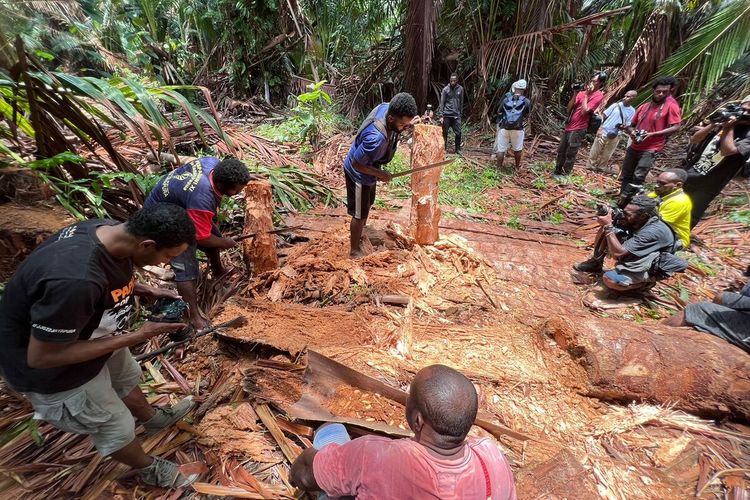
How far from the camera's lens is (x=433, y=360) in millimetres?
2562

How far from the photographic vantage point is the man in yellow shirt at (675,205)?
330cm

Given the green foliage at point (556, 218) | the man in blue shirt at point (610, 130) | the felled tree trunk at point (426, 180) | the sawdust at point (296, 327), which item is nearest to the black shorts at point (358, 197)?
the felled tree trunk at point (426, 180)

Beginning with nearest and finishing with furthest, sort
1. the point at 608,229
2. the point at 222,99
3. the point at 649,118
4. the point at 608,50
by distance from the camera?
1. the point at 608,229
2. the point at 649,118
3. the point at 222,99
4. the point at 608,50

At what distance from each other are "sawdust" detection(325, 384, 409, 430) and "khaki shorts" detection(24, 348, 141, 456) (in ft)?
3.65

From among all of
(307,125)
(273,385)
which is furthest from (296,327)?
(307,125)

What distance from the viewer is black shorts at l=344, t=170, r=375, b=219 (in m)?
3.66

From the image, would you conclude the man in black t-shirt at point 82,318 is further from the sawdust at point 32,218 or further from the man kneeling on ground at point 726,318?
the man kneeling on ground at point 726,318

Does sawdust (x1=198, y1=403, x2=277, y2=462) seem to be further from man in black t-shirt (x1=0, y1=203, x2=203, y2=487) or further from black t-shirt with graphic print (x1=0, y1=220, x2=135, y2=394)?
black t-shirt with graphic print (x1=0, y1=220, x2=135, y2=394)

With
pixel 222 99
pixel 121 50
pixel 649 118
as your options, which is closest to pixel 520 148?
pixel 649 118

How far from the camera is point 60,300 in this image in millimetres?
1315

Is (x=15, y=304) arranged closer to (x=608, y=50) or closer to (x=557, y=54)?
(x=557, y=54)

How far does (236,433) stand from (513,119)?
679cm

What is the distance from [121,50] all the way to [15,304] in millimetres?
12964

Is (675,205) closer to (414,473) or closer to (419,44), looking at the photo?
(414,473)
